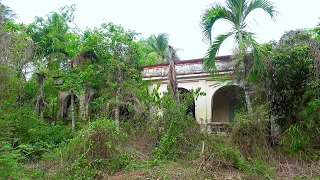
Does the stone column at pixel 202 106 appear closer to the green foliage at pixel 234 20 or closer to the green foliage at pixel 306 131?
the green foliage at pixel 234 20

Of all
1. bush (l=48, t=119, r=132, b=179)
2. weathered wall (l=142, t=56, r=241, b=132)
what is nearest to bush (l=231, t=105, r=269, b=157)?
bush (l=48, t=119, r=132, b=179)

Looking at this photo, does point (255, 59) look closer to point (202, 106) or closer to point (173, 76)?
point (173, 76)

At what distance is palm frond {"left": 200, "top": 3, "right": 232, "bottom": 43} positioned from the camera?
1030cm

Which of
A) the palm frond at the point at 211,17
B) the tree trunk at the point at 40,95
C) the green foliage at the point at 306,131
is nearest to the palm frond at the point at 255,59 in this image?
the palm frond at the point at 211,17

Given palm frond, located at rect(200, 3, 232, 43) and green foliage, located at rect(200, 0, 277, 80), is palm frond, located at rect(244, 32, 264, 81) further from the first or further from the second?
palm frond, located at rect(200, 3, 232, 43)

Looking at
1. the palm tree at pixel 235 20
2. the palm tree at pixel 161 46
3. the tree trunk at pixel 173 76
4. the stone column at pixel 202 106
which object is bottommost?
the stone column at pixel 202 106

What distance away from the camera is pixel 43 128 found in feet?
37.6

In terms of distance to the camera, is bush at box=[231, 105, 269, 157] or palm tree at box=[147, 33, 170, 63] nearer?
bush at box=[231, 105, 269, 157]

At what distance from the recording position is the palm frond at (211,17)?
405 inches

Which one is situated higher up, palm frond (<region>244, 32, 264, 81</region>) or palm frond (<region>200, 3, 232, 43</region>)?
palm frond (<region>200, 3, 232, 43</region>)

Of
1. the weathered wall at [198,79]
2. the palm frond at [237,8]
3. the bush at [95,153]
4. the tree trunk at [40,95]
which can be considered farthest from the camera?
the tree trunk at [40,95]

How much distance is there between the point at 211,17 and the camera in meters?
10.3

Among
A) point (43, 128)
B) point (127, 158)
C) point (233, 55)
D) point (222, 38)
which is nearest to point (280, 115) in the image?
point (233, 55)

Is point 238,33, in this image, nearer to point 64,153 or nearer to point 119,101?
point 119,101
